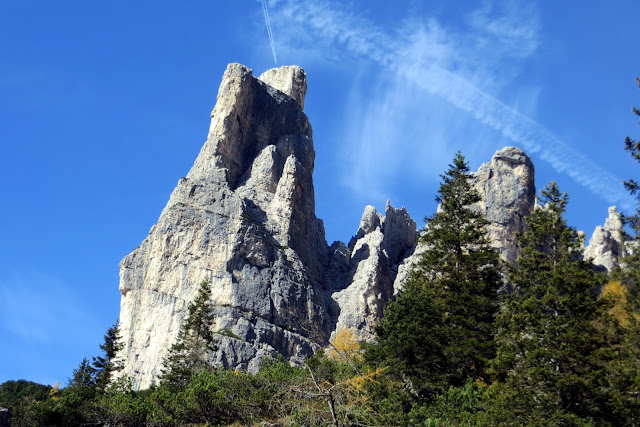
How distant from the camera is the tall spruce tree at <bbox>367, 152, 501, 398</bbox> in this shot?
31922mm

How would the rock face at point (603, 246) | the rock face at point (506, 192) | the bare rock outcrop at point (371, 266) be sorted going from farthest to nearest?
the rock face at point (603, 246) → the rock face at point (506, 192) → the bare rock outcrop at point (371, 266)

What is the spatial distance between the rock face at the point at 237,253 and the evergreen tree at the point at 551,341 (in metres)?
53.8

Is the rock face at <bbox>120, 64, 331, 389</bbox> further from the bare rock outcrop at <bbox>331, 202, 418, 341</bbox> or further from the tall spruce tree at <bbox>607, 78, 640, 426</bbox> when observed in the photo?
the tall spruce tree at <bbox>607, 78, 640, 426</bbox>

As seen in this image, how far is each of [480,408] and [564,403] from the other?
10.2 feet

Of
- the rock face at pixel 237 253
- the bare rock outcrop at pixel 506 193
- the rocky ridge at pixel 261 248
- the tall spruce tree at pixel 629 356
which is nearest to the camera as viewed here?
the tall spruce tree at pixel 629 356

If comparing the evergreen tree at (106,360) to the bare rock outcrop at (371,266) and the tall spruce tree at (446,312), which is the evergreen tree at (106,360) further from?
the bare rock outcrop at (371,266)

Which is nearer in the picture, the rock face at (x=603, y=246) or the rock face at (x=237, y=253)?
the rock face at (x=237, y=253)

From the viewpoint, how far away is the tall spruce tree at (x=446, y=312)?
3192 cm

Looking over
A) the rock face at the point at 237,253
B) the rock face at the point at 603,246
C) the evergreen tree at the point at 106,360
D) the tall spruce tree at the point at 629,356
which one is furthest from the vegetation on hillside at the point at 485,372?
the rock face at the point at 603,246

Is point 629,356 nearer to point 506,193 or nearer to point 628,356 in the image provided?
point 628,356

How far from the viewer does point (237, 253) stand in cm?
9688

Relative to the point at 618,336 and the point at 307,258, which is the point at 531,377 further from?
the point at 307,258

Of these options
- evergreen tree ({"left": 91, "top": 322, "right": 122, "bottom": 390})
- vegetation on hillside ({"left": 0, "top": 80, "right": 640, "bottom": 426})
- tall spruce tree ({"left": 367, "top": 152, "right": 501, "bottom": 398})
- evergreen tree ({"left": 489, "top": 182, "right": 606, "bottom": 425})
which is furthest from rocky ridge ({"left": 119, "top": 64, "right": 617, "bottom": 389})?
evergreen tree ({"left": 489, "top": 182, "right": 606, "bottom": 425})

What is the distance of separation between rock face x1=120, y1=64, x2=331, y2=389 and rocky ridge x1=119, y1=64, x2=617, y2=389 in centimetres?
17
